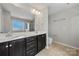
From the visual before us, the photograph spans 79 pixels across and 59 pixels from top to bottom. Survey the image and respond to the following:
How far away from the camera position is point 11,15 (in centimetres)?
152

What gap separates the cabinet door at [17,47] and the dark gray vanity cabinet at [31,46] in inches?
5.9

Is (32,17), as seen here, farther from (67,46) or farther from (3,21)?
(67,46)

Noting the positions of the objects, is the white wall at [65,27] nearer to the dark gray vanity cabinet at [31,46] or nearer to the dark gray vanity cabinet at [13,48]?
the dark gray vanity cabinet at [31,46]

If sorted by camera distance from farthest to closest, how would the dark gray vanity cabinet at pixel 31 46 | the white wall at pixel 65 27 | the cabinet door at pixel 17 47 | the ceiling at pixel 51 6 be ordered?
1. the dark gray vanity cabinet at pixel 31 46
2. the white wall at pixel 65 27
3. the ceiling at pixel 51 6
4. the cabinet door at pixel 17 47

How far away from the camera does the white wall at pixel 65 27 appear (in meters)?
1.62

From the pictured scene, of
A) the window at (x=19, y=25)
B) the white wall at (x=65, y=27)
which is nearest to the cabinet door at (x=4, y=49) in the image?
the window at (x=19, y=25)

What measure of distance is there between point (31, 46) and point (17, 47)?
51 centimetres

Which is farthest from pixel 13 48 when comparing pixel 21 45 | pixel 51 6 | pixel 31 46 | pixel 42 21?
pixel 51 6

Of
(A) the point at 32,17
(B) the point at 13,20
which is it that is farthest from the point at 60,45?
(B) the point at 13,20

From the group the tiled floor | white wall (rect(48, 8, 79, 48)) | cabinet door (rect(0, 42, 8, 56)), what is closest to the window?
cabinet door (rect(0, 42, 8, 56))

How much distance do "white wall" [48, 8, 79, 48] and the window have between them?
0.53 meters

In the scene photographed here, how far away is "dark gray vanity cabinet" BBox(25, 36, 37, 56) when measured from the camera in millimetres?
1802

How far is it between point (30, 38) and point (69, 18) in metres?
1.03

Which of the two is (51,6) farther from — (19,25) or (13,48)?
(13,48)
